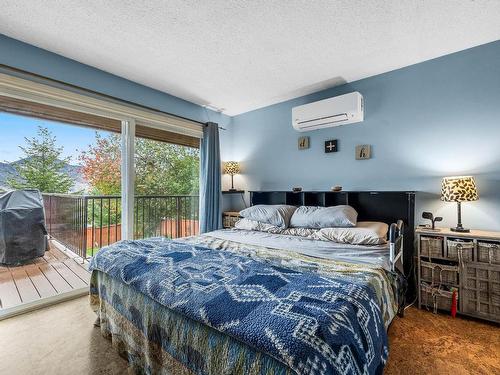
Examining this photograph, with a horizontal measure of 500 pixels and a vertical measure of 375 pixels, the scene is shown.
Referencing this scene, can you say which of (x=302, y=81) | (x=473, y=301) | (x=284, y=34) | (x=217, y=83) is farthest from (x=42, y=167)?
(x=473, y=301)

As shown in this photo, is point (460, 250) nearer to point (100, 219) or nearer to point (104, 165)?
point (104, 165)

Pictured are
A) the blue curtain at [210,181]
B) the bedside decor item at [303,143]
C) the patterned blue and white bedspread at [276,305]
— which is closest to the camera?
the patterned blue and white bedspread at [276,305]

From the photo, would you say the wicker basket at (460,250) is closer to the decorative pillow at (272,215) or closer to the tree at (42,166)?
the decorative pillow at (272,215)

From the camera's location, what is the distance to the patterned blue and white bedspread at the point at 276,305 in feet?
2.66

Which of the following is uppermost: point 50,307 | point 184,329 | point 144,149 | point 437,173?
point 144,149

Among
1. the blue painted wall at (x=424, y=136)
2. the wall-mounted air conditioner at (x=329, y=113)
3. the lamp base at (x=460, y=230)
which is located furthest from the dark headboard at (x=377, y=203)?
the wall-mounted air conditioner at (x=329, y=113)

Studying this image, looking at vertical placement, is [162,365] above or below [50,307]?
above

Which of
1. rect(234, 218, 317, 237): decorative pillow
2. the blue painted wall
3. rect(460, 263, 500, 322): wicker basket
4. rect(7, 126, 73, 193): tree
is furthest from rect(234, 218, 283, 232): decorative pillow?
rect(7, 126, 73, 193): tree

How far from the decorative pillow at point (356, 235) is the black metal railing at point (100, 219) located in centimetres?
230

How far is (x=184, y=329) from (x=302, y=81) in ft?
9.52

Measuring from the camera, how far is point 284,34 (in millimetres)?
2117

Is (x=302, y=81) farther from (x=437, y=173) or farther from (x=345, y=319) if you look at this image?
(x=345, y=319)

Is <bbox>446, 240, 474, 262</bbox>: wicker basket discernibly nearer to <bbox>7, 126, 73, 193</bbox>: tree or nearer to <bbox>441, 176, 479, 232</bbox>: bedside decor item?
<bbox>441, 176, 479, 232</bbox>: bedside decor item

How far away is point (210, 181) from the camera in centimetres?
368
